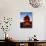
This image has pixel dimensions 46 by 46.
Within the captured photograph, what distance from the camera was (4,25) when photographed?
5445 millimetres

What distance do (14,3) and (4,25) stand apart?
99cm

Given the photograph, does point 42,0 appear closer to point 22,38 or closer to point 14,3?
point 14,3

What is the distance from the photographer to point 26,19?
5.56m

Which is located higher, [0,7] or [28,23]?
[0,7]

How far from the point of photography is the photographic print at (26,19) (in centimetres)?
552

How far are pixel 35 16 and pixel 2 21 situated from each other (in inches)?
54.2

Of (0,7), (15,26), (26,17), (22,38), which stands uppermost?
(0,7)

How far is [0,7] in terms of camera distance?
5445 millimetres

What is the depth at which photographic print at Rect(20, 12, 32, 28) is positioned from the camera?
5516mm

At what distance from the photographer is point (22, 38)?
546 centimetres

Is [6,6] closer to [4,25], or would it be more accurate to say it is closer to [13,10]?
[13,10]

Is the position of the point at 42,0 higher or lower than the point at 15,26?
higher

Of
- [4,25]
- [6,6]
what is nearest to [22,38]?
[4,25]

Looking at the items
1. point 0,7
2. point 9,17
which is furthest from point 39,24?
point 0,7
